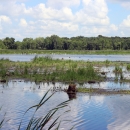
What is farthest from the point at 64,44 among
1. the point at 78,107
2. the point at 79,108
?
the point at 79,108

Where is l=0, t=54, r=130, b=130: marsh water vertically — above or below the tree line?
below

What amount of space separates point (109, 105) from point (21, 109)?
4185mm

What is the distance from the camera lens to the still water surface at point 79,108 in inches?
448

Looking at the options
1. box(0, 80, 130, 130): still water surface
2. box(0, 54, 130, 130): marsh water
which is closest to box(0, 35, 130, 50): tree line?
box(0, 54, 130, 130): marsh water

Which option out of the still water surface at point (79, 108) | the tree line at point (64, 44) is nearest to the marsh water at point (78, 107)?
the still water surface at point (79, 108)

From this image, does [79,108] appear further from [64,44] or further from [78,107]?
[64,44]

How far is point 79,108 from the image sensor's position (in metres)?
14.2

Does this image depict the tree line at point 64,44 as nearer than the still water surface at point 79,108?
No

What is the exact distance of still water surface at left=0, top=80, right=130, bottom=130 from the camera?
448 inches

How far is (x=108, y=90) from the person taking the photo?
64.8 feet

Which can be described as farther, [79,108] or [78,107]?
[78,107]

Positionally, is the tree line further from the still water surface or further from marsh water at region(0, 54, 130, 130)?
the still water surface

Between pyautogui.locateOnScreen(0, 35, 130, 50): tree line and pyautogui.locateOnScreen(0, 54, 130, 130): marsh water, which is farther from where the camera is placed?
pyautogui.locateOnScreen(0, 35, 130, 50): tree line

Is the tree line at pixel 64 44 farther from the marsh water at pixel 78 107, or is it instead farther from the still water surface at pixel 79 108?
the still water surface at pixel 79 108
